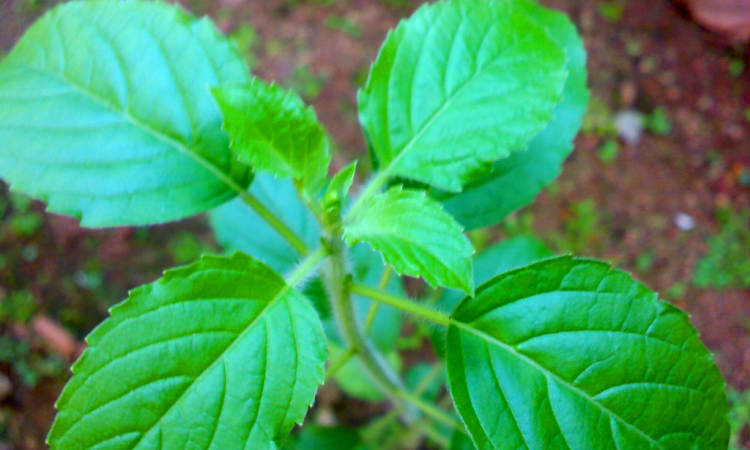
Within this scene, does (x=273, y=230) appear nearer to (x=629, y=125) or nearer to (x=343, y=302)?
(x=343, y=302)

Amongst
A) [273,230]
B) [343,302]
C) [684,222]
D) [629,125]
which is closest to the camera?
[343,302]

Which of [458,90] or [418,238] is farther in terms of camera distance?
[458,90]

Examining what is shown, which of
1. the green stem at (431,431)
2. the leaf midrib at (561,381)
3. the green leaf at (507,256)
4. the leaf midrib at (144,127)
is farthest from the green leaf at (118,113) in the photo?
the green stem at (431,431)

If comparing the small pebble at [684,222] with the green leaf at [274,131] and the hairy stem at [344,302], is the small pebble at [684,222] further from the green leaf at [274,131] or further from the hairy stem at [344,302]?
the green leaf at [274,131]

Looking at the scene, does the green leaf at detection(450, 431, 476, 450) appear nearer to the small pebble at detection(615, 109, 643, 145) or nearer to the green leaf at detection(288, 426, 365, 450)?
the green leaf at detection(288, 426, 365, 450)

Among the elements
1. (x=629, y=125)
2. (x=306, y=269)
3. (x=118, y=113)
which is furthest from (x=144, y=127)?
(x=629, y=125)

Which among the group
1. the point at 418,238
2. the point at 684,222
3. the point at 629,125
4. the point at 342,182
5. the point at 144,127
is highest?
the point at 144,127
